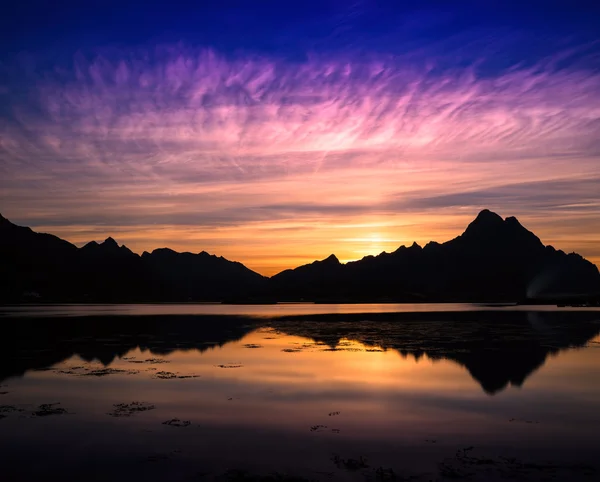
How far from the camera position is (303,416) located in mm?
23016

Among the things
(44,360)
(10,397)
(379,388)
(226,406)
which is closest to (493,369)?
(379,388)

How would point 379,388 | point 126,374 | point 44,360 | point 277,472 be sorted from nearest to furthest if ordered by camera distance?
point 277,472 → point 379,388 → point 126,374 → point 44,360

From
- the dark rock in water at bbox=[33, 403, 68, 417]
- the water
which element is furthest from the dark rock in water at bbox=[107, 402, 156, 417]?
the dark rock in water at bbox=[33, 403, 68, 417]

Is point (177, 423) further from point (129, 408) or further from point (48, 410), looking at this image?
point (48, 410)

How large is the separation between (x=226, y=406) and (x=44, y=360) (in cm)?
2321

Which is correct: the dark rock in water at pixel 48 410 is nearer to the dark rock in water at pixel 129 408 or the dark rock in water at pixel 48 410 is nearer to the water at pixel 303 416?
the water at pixel 303 416

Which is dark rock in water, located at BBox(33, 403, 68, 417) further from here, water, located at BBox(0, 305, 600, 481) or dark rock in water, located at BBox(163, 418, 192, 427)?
dark rock in water, located at BBox(163, 418, 192, 427)

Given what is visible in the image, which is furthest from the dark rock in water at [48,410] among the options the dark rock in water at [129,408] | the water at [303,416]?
the dark rock in water at [129,408]

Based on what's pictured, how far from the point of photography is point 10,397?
26.5m

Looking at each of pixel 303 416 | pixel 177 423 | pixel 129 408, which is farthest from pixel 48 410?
→ pixel 303 416

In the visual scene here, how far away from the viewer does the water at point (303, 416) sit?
15.8 m

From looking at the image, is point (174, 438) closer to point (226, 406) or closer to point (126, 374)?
point (226, 406)

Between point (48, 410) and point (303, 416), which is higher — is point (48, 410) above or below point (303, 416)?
above

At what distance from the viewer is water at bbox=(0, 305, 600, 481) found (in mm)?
15828
